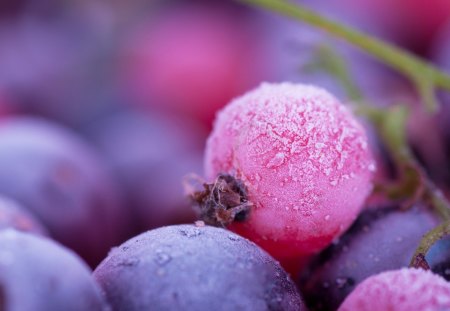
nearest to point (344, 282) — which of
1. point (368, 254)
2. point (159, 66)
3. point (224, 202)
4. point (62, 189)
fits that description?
point (368, 254)

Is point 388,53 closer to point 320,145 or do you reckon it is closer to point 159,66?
point 320,145

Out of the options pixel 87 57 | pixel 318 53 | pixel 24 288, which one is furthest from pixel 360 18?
pixel 24 288

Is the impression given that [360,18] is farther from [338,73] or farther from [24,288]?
[24,288]

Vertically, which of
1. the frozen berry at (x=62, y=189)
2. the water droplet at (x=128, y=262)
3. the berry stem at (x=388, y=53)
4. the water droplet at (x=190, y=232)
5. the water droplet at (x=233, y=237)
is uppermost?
the berry stem at (x=388, y=53)

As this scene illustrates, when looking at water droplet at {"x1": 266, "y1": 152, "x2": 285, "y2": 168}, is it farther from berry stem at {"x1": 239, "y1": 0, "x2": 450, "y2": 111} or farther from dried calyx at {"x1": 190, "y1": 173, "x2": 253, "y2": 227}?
berry stem at {"x1": 239, "y1": 0, "x2": 450, "y2": 111}

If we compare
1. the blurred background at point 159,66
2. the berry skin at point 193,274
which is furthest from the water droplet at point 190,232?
the blurred background at point 159,66

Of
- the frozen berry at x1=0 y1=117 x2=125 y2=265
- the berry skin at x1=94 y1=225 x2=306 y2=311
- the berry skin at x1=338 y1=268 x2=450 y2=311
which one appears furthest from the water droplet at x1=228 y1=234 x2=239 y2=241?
the frozen berry at x1=0 y1=117 x2=125 y2=265

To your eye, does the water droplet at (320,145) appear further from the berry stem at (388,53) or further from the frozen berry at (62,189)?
the frozen berry at (62,189)
